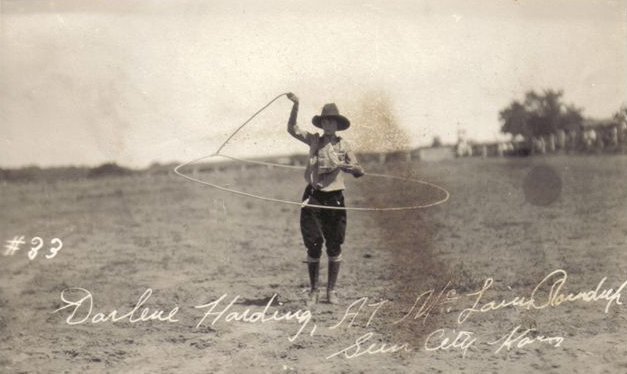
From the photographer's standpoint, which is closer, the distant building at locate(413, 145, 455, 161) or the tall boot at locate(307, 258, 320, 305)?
the tall boot at locate(307, 258, 320, 305)

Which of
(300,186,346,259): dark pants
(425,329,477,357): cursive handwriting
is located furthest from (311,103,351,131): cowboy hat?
(425,329,477,357): cursive handwriting

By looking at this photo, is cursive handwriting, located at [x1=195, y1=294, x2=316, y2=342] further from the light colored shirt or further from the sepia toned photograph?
the light colored shirt

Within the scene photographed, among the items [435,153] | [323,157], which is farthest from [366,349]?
[435,153]

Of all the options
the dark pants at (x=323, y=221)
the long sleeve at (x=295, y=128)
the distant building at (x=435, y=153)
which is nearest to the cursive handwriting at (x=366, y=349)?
the dark pants at (x=323, y=221)

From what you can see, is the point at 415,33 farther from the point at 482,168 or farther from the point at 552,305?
the point at 482,168

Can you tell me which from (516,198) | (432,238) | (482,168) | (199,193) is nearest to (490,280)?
(432,238)

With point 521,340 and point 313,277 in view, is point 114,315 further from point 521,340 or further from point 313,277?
point 521,340

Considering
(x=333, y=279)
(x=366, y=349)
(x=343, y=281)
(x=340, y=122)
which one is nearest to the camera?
(x=366, y=349)
